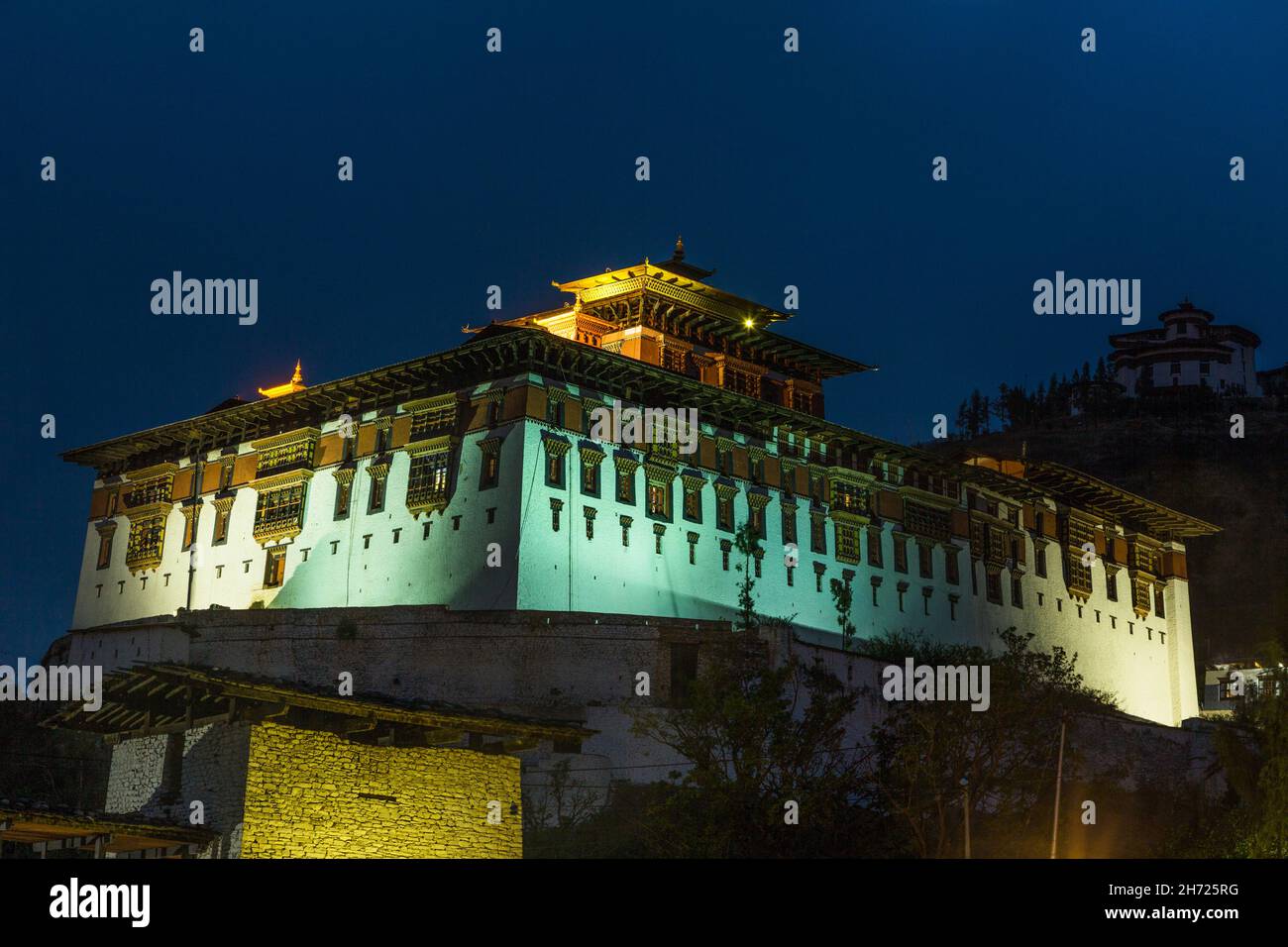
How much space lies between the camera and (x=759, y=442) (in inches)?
2731

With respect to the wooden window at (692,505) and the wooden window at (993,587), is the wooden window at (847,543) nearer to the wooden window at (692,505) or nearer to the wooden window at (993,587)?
the wooden window at (692,505)

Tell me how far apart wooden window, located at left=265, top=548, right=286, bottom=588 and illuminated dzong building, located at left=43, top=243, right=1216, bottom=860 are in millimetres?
144

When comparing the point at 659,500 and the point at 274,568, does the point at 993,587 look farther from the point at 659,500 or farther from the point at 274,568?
the point at 274,568

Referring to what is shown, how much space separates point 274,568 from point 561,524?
495 inches

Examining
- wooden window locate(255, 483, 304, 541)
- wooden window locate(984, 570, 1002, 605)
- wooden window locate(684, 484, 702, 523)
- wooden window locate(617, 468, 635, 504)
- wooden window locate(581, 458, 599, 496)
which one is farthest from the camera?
wooden window locate(984, 570, 1002, 605)

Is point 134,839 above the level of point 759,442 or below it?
below

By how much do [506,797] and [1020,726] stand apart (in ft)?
65.0

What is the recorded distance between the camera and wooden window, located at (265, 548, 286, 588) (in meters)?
65.8

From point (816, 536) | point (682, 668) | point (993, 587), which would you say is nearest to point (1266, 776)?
point (682, 668)

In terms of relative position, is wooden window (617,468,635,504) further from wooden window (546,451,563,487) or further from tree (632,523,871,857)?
tree (632,523,871,857)

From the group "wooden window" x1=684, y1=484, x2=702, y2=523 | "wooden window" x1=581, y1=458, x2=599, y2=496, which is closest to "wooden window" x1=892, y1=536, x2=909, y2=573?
"wooden window" x1=684, y1=484, x2=702, y2=523

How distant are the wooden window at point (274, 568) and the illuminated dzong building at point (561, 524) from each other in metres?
0.14
